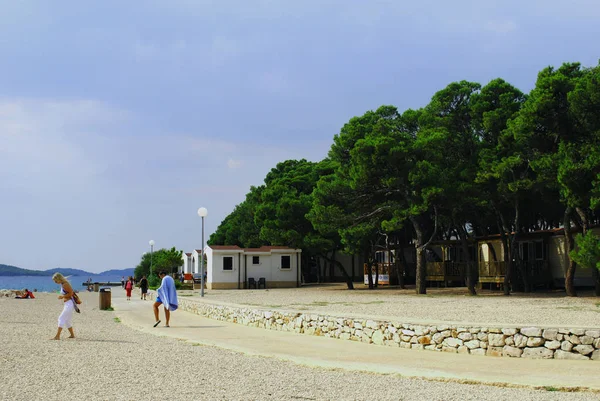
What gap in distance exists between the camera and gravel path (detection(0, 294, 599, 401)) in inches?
267

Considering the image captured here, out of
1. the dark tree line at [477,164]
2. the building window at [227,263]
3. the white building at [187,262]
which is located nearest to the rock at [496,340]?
the dark tree line at [477,164]

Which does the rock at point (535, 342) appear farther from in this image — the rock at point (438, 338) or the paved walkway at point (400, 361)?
the rock at point (438, 338)

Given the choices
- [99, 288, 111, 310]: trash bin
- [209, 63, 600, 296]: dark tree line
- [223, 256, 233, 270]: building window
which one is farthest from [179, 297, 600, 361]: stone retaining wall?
[223, 256, 233, 270]: building window

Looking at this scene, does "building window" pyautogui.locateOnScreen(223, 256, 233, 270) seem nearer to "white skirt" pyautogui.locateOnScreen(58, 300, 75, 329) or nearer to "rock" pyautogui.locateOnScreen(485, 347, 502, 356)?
"white skirt" pyautogui.locateOnScreen(58, 300, 75, 329)

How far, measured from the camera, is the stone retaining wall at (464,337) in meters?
9.22

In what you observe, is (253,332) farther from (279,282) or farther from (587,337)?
(279,282)

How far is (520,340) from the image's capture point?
9594 mm

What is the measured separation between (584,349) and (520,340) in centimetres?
91

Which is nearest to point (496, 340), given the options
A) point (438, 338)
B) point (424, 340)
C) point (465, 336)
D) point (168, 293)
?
point (465, 336)

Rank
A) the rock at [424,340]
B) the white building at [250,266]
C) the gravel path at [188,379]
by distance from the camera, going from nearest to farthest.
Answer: the gravel path at [188,379] < the rock at [424,340] < the white building at [250,266]

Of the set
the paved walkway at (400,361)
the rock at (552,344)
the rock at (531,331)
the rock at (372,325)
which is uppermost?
the rock at (531,331)

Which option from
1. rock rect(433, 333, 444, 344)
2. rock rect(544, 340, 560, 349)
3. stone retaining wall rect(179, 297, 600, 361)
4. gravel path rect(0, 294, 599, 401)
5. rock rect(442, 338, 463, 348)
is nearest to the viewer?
gravel path rect(0, 294, 599, 401)

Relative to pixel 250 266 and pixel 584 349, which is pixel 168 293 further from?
pixel 250 266

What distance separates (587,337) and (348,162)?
916 inches
